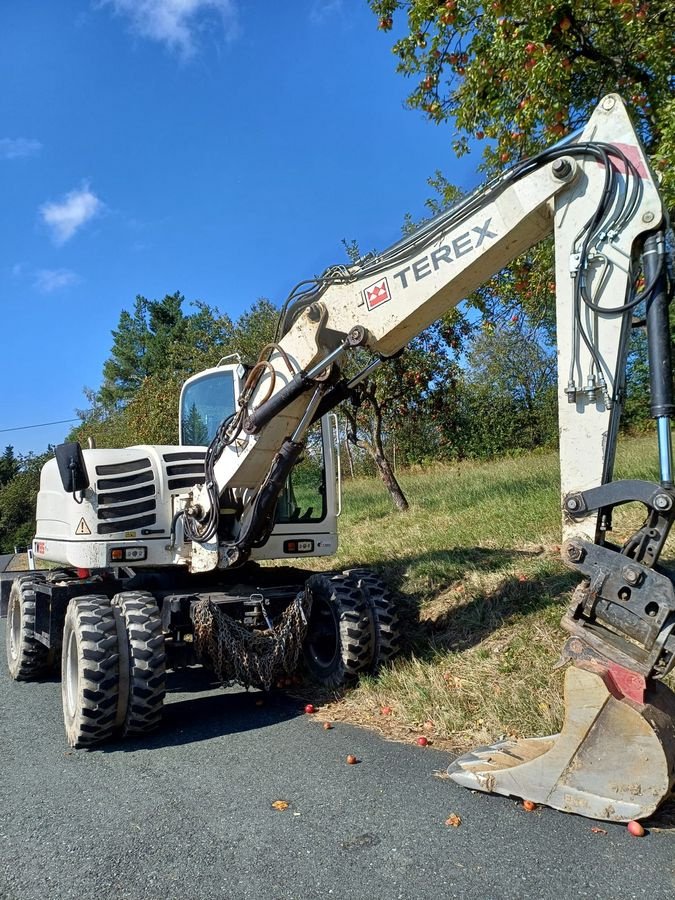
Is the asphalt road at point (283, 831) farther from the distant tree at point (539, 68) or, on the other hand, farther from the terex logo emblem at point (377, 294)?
the distant tree at point (539, 68)

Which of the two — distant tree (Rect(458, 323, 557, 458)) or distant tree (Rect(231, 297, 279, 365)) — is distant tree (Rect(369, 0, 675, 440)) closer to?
distant tree (Rect(231, 297, 279, 365))

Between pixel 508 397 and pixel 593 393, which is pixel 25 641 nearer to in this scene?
pixel 593 393

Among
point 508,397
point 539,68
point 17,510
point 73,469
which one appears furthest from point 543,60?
point 17,510

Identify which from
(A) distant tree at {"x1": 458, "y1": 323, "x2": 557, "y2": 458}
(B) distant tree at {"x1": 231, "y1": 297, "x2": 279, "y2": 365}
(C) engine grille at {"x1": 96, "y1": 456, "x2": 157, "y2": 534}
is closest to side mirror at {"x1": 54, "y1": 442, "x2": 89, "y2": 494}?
(C) engine grille at {"x1": 96, "y1": 456, "x2": 157, "y2": 534}

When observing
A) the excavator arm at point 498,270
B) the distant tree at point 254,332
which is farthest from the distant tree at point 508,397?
the excavator arm at point 498,270

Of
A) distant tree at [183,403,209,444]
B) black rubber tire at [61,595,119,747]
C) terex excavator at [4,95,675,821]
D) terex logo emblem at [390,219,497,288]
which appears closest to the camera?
terex excavator at [4,95,675,821]

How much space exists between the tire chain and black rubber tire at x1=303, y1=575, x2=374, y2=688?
0.22 metres

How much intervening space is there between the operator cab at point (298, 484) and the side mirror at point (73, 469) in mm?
1454

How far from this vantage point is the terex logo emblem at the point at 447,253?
446 cm

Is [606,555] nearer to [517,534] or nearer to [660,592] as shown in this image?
[660,592]

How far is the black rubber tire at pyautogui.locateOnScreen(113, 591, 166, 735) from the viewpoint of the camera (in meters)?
5.22

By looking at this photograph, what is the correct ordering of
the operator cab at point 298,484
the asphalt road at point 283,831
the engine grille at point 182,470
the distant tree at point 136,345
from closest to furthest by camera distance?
1. the asphalt road at point 283,831
2. the engine grille at point 182,470
3. the operator cab at point 298,484
4. the distant tree at point 136,345

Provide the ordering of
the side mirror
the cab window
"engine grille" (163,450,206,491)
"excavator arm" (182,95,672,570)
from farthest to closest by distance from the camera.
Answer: the cab window, "engine grille" (163,450,206,491), the side mirror, "excavator arm" (182,95,672,570)

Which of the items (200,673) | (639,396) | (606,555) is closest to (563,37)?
(606,555)
